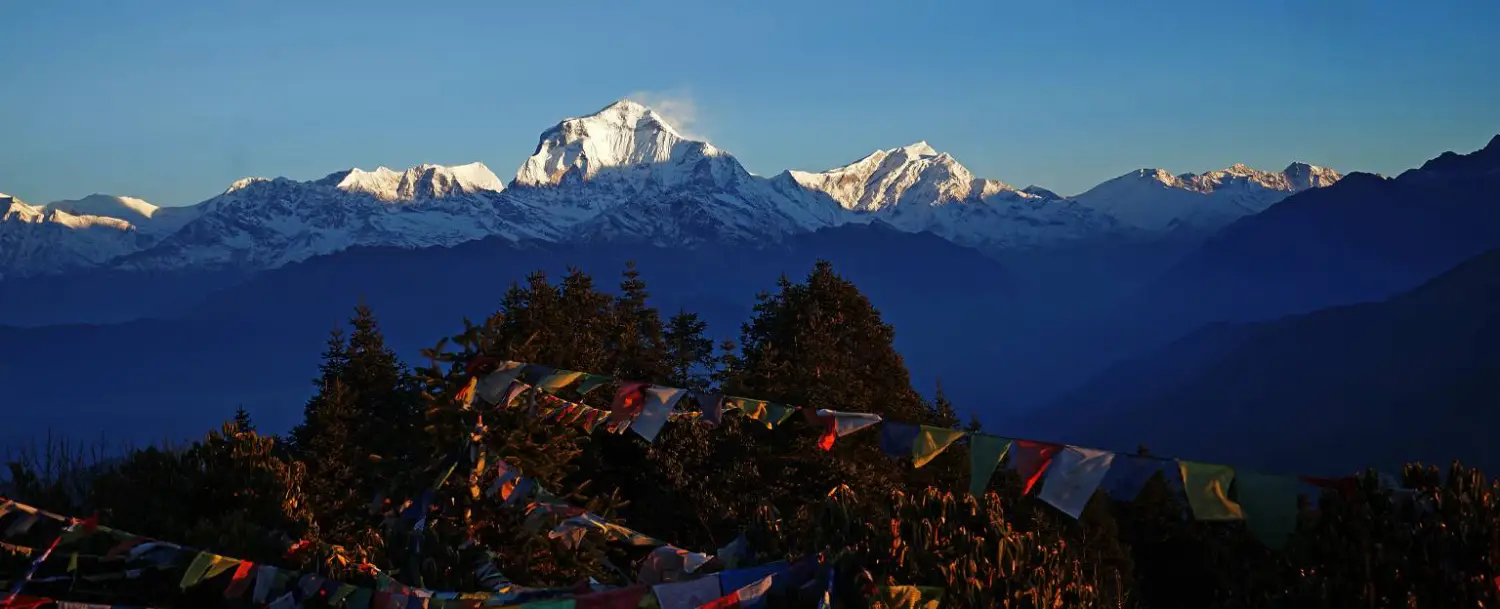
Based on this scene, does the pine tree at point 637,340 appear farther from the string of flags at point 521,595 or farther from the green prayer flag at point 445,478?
the string of flags at point 521,595

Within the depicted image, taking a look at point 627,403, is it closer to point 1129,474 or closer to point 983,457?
point 983,457

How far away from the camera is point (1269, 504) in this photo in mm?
10695

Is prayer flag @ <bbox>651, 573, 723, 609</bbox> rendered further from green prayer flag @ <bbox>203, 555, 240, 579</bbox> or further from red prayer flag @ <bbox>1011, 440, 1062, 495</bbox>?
green prayer flag @ <bbox>203, 555, 240, 579</bbox>

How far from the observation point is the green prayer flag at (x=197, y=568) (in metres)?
12.8

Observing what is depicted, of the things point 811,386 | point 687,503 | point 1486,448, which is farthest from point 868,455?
point 1486,448

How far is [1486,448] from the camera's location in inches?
4737

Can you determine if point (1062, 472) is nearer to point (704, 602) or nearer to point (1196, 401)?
point (704, 602)

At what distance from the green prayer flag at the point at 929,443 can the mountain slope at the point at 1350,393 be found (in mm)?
124049

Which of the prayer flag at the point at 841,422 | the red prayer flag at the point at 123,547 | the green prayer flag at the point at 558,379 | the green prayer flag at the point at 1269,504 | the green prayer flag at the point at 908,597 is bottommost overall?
the red prayer flag at the point at 123,547

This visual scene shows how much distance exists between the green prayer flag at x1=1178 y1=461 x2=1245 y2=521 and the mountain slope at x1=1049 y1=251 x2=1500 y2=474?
124 m

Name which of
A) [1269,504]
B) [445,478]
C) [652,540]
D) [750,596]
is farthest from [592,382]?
[1269,504]

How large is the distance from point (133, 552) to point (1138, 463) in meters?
10.6

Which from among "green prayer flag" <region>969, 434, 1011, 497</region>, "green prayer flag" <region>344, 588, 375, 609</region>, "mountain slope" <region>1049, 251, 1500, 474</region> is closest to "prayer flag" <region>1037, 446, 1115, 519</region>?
"green prayer flag" <region>969, 434, 1011, 497</region>

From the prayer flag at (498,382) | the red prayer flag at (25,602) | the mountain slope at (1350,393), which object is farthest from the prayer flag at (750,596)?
the mountain slope at (1350,393)
